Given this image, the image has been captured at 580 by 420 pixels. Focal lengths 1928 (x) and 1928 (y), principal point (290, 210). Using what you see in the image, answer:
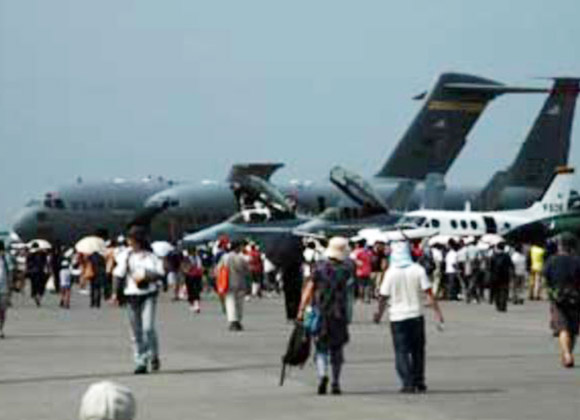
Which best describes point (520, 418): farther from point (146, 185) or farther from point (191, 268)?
point (146, 185)

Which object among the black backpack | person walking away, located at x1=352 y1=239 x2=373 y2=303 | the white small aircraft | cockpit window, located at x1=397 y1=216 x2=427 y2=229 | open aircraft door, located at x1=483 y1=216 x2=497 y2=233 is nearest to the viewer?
the black backpack

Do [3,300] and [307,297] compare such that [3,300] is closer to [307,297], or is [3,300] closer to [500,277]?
[307,297]

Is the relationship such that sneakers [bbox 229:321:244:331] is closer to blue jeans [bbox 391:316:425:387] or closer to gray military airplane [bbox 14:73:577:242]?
blue jeans [bbox 391:316:425:387]

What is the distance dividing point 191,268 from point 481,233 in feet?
68.2

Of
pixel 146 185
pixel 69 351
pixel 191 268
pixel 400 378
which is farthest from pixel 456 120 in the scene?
pixel 400 378

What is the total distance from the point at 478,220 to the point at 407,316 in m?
42.9

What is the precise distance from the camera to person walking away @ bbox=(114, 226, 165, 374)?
790 inches

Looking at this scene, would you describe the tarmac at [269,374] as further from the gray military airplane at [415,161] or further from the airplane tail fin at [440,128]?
the airplane tail fin at [440,128]

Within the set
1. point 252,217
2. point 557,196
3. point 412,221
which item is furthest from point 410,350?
point 252,217

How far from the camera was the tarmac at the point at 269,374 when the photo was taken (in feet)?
52.3

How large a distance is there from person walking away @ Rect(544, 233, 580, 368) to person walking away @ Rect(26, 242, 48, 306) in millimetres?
23612

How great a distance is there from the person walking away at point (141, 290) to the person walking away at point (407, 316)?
2.92 meters

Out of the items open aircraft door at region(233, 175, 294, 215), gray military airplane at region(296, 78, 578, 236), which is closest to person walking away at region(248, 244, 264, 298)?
open aircraft door at region(233, 175, 294, 215)

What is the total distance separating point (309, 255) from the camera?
46.8 m
